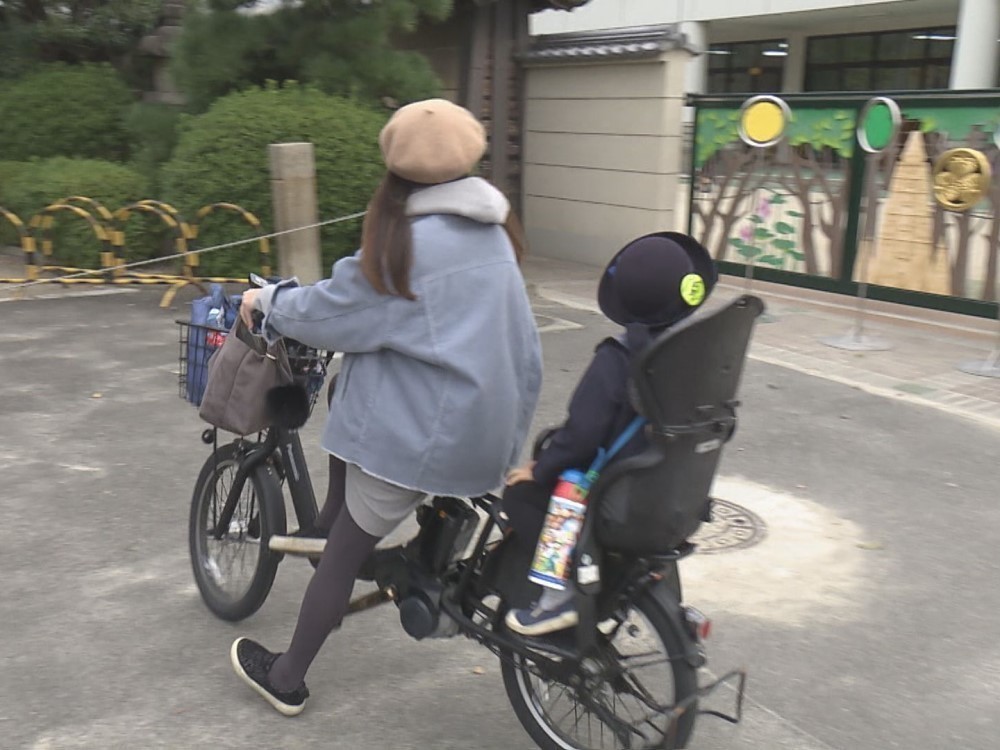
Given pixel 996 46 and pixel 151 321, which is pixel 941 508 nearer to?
pixel 151 321

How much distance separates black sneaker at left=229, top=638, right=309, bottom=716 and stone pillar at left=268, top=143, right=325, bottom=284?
566 cm

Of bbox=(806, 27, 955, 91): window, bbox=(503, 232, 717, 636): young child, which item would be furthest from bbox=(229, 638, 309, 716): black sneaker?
bbox=(806, 27, 955, 91): window

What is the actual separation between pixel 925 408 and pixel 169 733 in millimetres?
4982

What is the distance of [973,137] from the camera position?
25.7 ft

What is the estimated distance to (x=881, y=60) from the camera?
28531 mm

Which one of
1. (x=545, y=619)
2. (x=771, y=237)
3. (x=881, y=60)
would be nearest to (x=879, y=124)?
(x=771, y=237)

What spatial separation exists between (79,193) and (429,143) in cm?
859

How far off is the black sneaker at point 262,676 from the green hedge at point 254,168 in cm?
636

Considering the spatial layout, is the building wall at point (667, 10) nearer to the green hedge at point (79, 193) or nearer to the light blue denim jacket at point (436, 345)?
the green hedge at point (79, 193)

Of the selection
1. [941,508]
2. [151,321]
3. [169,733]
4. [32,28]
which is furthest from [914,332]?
[32,28]

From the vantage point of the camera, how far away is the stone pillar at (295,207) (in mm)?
8195

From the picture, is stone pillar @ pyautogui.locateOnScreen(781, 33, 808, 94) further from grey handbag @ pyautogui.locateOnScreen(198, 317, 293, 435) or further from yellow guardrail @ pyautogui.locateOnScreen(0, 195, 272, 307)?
grey handbag @ pyautogui.locateOnScreen(198, 317, 293, 435)

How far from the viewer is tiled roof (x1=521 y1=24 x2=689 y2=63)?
10133mm

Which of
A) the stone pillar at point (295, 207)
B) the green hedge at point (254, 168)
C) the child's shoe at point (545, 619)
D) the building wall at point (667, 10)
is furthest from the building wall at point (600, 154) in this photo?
the building wall at point (667, 10)
